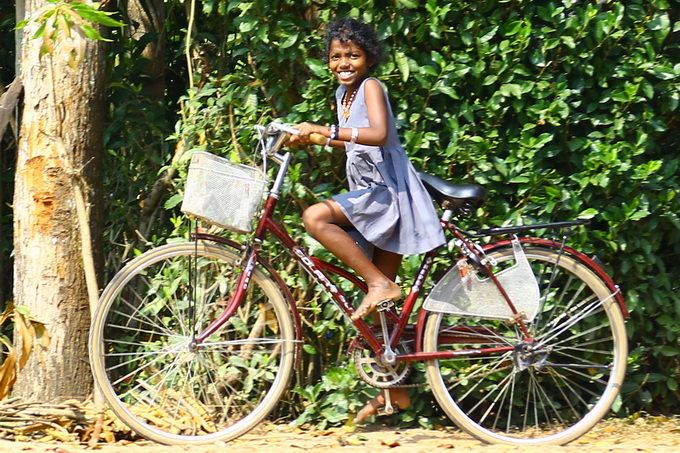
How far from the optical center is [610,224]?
4812mm

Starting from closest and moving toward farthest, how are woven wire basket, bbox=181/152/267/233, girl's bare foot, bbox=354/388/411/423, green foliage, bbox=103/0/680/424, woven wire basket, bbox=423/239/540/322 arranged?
1. woven wire basket, bbox=181/152/267/233
2. woven wire basket, bbox=423/239/540/322
3. girl's bare foot, bbox=354/388/411/423
4. green foliage, bbox=103/0/680/424

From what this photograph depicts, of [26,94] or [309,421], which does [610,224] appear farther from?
[26,94]

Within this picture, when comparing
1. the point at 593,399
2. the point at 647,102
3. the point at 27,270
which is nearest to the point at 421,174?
the point at 647,102

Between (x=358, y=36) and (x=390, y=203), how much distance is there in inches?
31.8

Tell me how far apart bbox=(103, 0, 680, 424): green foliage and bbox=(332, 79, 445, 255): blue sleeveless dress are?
0.44 m

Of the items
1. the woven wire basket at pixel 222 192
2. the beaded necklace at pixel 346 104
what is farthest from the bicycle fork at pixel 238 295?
the beaded necklace at pixel 346 104

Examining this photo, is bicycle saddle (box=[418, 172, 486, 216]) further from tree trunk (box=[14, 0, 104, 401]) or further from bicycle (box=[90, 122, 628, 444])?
tree trunk (box=[14, 0, 104, 401])

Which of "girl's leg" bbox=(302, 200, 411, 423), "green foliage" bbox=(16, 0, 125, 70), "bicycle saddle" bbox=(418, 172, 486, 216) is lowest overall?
"girl's leg" bbox=(302, 200, 411, 423)

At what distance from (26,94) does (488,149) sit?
8.49ft

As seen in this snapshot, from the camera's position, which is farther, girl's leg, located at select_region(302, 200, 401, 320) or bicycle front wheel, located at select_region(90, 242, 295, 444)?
bicycle front wheel, located at select_region(90, 242, 295, 444)

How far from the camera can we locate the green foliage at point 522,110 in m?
4.73

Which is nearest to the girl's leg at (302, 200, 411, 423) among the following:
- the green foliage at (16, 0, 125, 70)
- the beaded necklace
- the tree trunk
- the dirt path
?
the beaded necklace

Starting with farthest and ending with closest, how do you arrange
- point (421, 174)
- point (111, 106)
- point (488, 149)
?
1. point (111, 106)
2. point (488, 149)
3. point (421, 174)

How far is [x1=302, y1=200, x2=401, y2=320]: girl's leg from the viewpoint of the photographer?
4.23 metres
